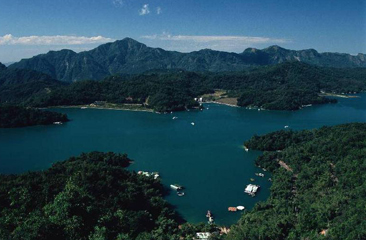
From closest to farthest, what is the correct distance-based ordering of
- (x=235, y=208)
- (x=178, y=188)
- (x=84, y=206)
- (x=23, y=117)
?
1. (x=84, y=206)
2. (x=235, y=208)
3. (x=178, y=188)
4. (x=23, y=117)

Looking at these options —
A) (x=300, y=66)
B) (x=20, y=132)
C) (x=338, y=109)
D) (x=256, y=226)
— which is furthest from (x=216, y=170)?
(x=300, y=66)

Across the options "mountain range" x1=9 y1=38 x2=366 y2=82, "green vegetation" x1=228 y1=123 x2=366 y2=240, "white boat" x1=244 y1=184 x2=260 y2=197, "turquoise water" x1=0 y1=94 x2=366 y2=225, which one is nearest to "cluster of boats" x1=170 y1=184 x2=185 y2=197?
"turquoise water" x1=0 y1=94 x2=366 y2=225

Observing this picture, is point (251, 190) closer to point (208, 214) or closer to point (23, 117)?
point (208, 214)

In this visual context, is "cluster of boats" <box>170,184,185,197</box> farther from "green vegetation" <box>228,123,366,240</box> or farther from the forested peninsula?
"green vegetation" <box>228,123,366,240</box>

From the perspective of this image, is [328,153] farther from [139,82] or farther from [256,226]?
[139,82]

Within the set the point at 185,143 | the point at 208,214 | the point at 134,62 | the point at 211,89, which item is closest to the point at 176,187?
the point at 208,214

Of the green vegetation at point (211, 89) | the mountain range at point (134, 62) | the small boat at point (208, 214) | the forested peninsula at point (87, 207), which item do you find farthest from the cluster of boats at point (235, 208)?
the mountain range at point (134, 62)
